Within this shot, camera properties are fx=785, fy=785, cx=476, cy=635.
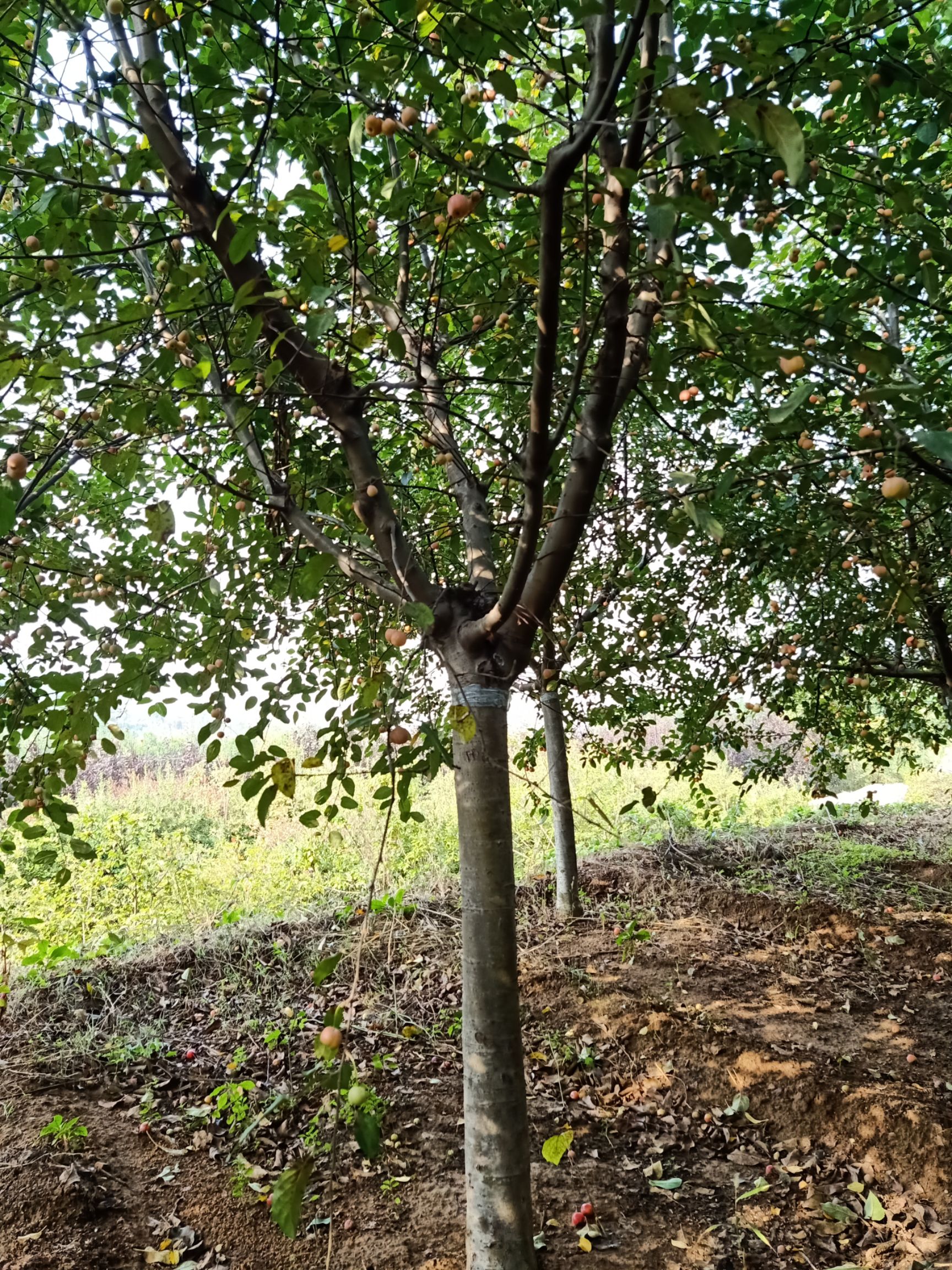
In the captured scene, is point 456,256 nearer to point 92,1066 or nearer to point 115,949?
point 92,1066

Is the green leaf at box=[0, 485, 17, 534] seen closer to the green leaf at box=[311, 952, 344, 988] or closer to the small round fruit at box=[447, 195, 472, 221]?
the green leaf at box=[311, 952, 344, 988]

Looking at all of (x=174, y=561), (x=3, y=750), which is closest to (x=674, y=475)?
(x=3, y=750)

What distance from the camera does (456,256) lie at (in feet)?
9.48

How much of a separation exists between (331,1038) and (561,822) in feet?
12.4

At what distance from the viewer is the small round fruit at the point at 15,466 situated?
147 cm

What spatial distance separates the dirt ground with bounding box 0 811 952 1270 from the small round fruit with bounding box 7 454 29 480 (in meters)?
1.13

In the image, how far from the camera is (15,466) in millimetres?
1479

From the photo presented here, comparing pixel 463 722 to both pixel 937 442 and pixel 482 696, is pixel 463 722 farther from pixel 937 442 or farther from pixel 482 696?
pixel 937 442

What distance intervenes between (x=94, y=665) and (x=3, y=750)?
0.37m

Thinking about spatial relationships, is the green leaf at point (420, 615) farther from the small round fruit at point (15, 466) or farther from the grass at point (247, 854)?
the grass at point (247, 854)

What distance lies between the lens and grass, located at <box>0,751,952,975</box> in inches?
205

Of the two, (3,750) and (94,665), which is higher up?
(94,665)

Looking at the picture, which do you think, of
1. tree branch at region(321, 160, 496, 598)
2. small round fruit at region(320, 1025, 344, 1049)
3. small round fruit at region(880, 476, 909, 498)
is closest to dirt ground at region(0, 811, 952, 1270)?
small round fruit at region(320, 1025, 344, 1049)

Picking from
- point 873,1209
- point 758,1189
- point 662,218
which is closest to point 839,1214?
point 873,1209
